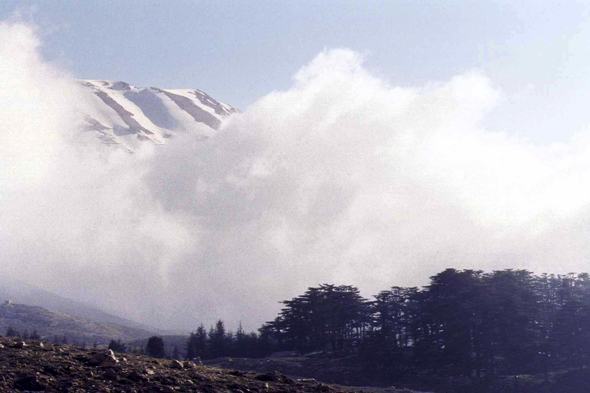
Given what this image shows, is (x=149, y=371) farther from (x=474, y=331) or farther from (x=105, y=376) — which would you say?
(x=474, y=331)

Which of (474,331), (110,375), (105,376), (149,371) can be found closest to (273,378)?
Answer: (149,371)

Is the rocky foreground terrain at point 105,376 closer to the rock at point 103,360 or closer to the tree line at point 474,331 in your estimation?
the rock at point 103,360

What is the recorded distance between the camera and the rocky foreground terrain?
2180 cm

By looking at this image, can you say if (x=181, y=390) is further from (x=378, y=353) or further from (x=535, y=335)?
(x=535, y=335)

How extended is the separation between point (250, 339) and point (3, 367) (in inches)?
2475

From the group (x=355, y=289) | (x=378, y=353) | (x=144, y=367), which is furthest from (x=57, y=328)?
(x=144, y=367)

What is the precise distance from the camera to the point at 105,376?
2348 centimetres

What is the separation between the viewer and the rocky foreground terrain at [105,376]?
21797 mm

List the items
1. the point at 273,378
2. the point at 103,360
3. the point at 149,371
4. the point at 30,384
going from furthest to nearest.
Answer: the point at 273,378
the point at 103,360
the point at 149,371
the point at 30,384

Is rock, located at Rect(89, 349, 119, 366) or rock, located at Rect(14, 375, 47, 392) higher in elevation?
rock, located at Rect(89, 349, 119, 366)

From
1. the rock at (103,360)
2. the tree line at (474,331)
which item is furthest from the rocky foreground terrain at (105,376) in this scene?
the tree line at (474,331)

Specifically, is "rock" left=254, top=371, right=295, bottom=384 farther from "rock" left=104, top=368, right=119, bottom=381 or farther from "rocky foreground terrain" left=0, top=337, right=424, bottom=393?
"rock" left=104, top=368, right=119, bottom=381

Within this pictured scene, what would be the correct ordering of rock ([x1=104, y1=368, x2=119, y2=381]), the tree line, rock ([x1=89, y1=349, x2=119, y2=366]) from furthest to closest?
the tree line, rock ([x1=89, y1=349, x2=119, y2=366]), rock ([x1=104, y1=368, x2=119, y2=381])

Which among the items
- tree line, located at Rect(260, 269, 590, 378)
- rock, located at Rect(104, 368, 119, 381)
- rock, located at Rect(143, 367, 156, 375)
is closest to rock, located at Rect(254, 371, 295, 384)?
rock, located at Rect(143, 367, 156, 375)
